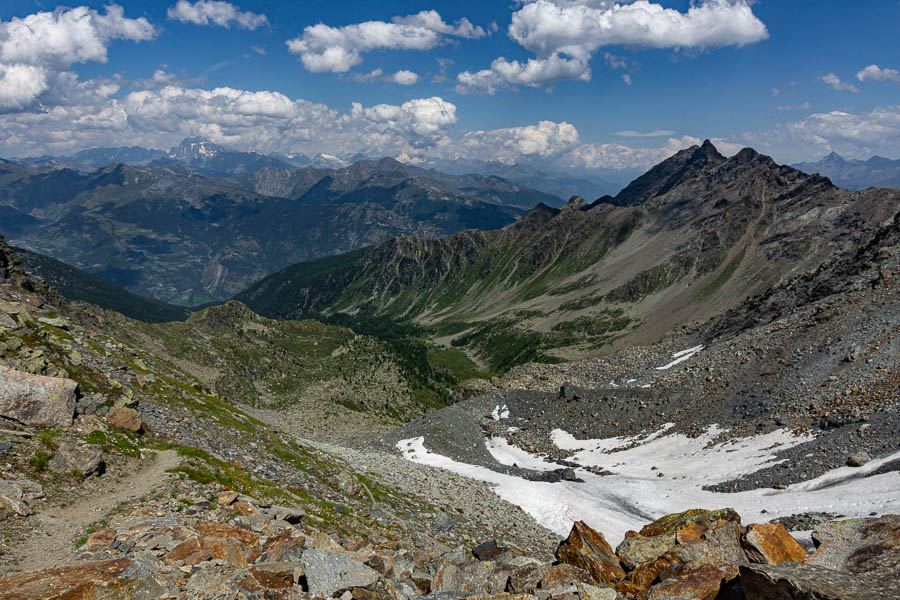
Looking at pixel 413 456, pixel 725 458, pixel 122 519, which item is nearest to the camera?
pixel 122 519

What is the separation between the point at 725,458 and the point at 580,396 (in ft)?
95.5

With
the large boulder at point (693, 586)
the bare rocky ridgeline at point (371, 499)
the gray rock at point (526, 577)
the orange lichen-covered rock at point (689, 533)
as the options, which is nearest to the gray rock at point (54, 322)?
the bare rocky ridgeline at point (371, 499)

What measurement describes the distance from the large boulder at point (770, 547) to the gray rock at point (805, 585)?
13.2 feet

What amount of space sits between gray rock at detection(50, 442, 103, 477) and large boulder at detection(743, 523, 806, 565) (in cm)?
3143

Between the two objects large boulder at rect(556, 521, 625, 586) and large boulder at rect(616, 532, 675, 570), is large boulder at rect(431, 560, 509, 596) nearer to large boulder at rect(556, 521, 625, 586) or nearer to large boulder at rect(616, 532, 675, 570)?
large boulder at rect(556, 521, 625, 586)

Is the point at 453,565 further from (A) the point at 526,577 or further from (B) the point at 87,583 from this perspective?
(B) the point at 87,583

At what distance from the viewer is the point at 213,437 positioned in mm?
36219

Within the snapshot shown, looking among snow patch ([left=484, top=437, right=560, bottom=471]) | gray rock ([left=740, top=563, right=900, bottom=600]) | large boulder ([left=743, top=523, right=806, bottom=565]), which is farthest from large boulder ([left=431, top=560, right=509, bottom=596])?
snow patch ([left=484, top=437, right=560, bottom=471])

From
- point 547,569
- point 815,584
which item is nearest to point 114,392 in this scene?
point 547,569

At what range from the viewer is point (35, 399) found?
1053 inches

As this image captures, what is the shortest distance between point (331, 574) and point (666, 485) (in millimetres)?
43119

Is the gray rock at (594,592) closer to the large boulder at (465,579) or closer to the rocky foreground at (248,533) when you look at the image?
the rocky foreground at (248,533)

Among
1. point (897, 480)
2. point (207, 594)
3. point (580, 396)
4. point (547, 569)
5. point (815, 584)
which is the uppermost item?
point (815, 584)

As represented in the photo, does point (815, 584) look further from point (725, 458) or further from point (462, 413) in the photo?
point (462, 413)
